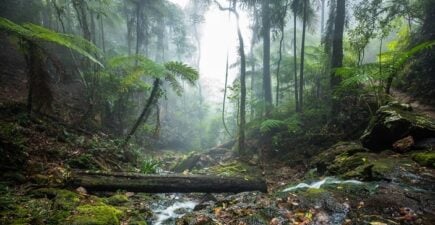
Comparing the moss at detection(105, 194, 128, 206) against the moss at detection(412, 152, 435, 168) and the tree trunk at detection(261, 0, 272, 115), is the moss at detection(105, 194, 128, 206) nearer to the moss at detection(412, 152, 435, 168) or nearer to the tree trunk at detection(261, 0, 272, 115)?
the moss at detection(412, 152, 435, 168)

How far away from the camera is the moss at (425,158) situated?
19.2 ft

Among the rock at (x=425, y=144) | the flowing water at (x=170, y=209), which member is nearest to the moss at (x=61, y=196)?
the flowing water at (x=170, y=209)

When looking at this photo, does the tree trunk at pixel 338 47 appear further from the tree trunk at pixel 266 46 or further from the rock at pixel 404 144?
the tree trunk at pixel 266 46

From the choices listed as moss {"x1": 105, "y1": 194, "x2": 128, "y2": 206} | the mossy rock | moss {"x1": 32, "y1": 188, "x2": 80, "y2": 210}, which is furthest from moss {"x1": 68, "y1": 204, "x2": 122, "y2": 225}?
the mossy rock

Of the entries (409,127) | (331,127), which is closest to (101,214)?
(409,127)

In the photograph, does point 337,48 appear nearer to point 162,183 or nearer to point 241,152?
point 241,152

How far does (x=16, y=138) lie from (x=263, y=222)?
5.34 metres

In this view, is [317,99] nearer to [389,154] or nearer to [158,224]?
[389,154]

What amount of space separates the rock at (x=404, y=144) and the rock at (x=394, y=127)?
16cm

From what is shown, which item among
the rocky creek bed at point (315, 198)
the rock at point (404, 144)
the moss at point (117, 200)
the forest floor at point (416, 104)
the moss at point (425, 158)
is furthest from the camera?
the forest floor at point (416, 104)

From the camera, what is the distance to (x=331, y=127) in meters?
10.6

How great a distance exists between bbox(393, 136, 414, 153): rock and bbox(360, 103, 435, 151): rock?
155mm

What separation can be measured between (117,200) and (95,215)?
3.97ft

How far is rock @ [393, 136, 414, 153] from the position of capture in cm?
682
